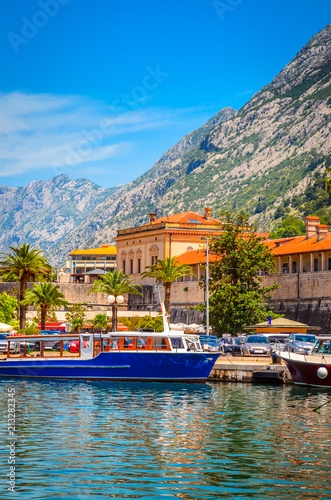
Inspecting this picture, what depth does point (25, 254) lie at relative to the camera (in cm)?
7194

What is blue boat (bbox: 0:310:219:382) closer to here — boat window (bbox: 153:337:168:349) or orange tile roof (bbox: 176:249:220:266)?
boat window (bbox: 153:337:168:349)

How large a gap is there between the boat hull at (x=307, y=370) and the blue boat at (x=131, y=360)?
4.29m

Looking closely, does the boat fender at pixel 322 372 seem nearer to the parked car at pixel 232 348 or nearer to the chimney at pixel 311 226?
the parked car at pixel 232 348

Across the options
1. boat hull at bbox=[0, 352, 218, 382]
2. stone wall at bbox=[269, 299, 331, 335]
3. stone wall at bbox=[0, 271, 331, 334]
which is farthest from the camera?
stone wall at bbox=[0, 271, 331, 334]

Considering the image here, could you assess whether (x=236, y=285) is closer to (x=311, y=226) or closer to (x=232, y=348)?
(x=232, y=348)

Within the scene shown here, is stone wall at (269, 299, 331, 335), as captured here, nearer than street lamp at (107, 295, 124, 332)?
No

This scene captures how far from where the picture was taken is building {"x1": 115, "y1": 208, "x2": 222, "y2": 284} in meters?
106

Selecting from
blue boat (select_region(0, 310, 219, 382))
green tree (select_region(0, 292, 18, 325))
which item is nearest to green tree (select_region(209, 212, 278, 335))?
blue boat (select_region(0, 310, 219, 382))

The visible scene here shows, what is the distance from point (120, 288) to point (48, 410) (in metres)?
47.0

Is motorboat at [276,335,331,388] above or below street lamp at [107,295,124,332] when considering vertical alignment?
below

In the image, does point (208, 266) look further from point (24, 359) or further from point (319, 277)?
point (24, 359)

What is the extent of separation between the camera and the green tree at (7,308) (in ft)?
266

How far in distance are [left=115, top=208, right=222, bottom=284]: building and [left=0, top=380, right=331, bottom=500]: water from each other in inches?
2805

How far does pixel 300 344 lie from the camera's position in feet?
159
